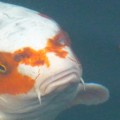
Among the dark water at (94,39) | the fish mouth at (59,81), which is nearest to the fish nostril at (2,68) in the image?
Result: the fish mouth at (59,81)

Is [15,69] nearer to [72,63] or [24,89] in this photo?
[24,89]

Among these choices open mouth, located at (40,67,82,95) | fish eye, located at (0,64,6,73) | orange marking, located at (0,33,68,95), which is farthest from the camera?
fish eye, located at (0,64,6,73)

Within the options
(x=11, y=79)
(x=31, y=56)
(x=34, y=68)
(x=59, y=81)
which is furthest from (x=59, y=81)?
(x=11, y=79)

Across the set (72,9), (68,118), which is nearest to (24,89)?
(68,118)

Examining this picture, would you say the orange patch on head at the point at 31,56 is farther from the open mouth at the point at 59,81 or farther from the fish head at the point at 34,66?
the open mouth at the point at 59,81

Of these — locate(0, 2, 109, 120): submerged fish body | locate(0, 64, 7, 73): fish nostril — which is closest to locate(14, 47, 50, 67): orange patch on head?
locate(0, 2, 109, 120): submerged fish body

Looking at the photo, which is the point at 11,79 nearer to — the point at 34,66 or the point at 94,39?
the point at 34,66

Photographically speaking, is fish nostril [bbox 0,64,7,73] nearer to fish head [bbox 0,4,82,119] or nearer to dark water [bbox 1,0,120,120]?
fish head [bbox 0,4,82,119]
